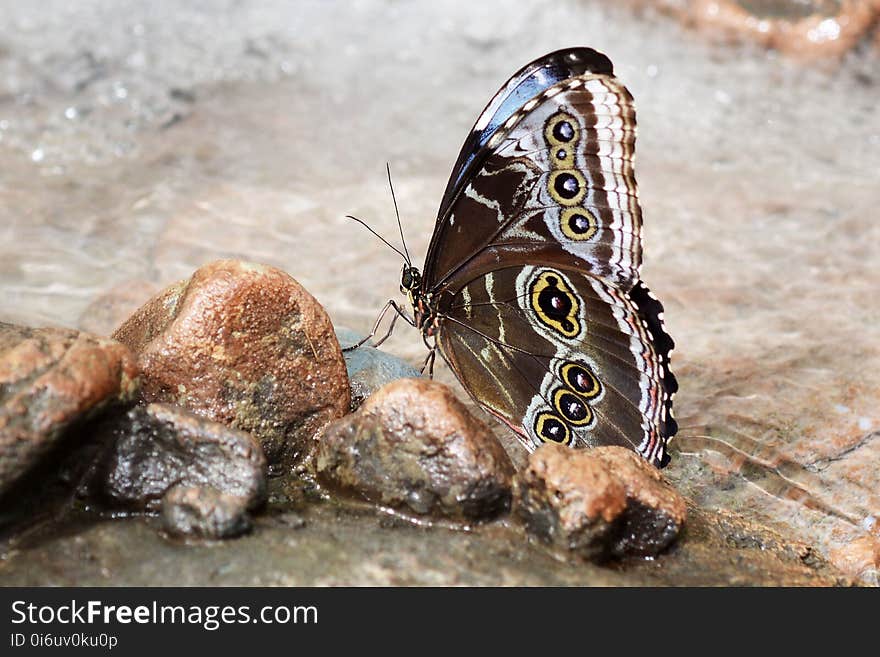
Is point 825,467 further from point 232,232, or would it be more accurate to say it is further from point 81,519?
point 232,232

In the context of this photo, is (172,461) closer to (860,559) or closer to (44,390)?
(44,390)

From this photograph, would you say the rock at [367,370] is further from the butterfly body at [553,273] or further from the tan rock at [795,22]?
the tan rock at [795,22]

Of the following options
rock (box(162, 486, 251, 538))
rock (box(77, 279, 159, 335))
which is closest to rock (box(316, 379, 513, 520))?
rock (box(162, 486, 251, 538))

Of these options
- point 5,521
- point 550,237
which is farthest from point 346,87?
point 5,521

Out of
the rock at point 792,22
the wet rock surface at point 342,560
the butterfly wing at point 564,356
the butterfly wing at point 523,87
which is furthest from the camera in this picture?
the rock at point 792,22

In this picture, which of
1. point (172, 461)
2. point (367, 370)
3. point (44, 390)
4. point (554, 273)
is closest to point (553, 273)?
point (554, 273)

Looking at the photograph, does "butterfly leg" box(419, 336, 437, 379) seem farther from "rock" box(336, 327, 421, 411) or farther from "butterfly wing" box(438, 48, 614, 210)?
"butterfly wing" box(438, 48, 614, 210)

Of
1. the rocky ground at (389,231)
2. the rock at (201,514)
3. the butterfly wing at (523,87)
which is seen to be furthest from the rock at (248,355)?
the butterfly wing at (523,87)
